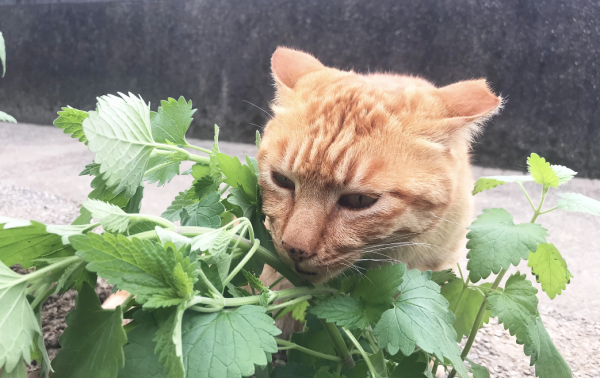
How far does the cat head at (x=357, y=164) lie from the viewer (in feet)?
3.09

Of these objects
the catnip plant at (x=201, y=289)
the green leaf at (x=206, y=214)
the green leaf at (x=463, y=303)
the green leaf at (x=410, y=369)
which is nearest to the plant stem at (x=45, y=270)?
the catnip plant at (x=201, y=289)

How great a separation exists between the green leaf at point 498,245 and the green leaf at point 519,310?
7cm

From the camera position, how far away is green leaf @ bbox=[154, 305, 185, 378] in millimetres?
489

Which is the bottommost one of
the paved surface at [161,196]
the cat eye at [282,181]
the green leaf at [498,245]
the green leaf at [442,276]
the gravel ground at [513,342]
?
the paved surface at [161,196]

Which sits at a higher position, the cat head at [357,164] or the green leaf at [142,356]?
the cat head at [357,164]

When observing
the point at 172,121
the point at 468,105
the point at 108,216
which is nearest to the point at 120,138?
the point at 108,216

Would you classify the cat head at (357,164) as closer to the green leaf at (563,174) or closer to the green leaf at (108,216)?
the green leaf at (563,174)

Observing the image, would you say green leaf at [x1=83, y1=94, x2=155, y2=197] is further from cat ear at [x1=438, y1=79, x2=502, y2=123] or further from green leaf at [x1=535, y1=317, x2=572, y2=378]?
green leaf at [x1=535, y1=317, x2=572, y2=378]

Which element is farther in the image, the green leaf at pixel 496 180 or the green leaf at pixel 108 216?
the green leaf at pixel 496 180

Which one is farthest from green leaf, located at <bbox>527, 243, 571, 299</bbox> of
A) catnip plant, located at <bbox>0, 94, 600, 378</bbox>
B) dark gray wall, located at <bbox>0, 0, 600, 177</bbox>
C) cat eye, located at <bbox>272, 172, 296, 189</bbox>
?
dark gray wall, located at <bbox>0, 0, 600, 177</bbox>

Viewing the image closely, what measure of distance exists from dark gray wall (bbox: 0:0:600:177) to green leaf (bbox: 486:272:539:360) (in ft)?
8.72

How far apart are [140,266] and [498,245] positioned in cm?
65

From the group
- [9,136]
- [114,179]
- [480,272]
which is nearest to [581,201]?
[480,272]

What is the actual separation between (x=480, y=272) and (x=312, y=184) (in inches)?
15.3
